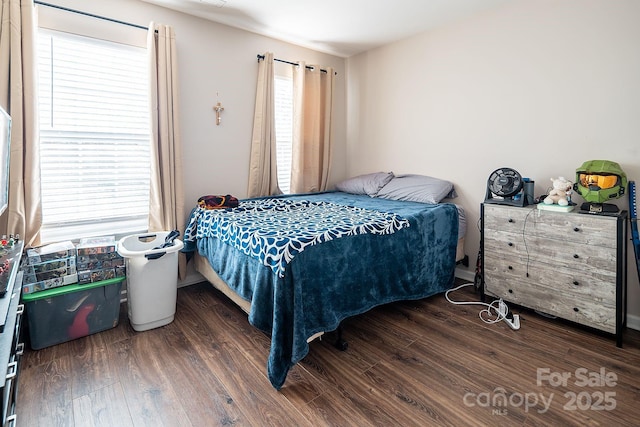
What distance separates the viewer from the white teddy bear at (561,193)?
2284 mm

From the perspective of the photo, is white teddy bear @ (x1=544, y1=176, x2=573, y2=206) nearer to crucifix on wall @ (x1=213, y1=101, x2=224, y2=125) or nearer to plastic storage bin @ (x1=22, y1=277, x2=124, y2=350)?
crucifix on wall @ (x1=213, y1=101, x2=224, y2=125)

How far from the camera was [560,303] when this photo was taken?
227 cm

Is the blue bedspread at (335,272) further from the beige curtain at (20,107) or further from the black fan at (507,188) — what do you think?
the beige curtain at (20,107)

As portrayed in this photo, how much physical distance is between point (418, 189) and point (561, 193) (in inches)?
44.0

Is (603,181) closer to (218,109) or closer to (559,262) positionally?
(559,262)

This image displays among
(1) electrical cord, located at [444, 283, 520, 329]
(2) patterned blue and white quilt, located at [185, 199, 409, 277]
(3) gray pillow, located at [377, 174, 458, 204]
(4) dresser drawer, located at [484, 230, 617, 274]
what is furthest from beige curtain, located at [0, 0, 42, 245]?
(4) dresser drawer, located at [484, 230, 617, 274]

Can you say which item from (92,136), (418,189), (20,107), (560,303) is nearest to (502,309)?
(560,303)

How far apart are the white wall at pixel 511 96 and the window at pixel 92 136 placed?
2.46m

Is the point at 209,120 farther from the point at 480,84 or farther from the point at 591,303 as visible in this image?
the point at 591,303

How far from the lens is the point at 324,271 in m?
1.93

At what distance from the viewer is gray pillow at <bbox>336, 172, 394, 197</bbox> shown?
11.5 ft

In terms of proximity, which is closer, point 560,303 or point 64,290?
point 64,290

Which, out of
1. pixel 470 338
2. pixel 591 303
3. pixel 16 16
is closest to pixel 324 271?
pixel 470 338

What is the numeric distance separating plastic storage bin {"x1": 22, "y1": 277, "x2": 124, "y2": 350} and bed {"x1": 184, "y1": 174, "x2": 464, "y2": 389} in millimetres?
705
